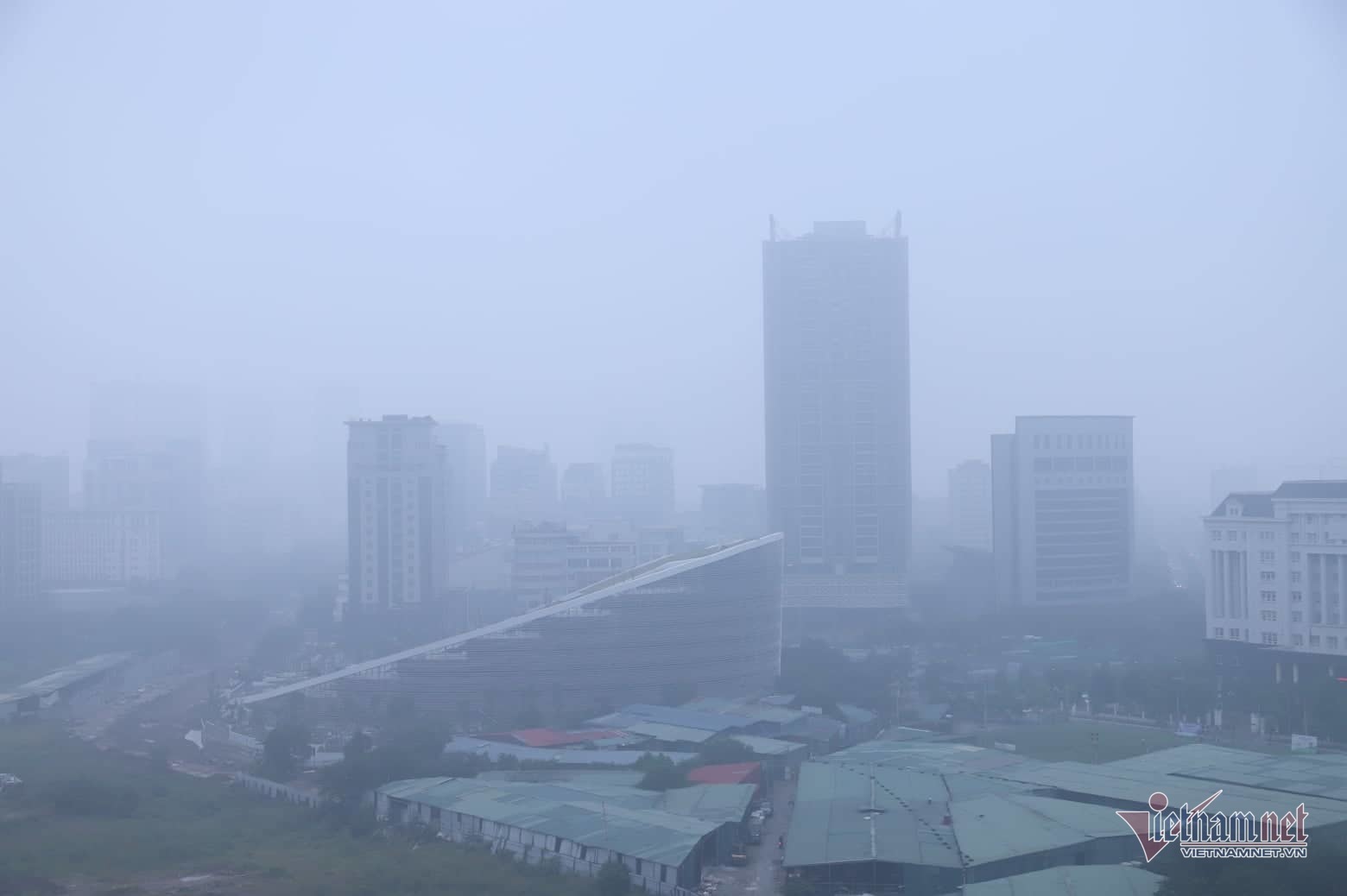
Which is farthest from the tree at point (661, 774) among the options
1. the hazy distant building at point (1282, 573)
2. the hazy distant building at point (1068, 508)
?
the hazy distant building at point (1068, 508)

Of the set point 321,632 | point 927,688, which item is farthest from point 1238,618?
point 321,632

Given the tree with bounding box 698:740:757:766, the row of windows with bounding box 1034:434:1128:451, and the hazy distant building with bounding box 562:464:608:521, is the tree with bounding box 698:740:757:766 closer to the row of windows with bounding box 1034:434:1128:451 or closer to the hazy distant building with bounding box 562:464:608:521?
the row of windows with bounding box 1034:434:1128:451

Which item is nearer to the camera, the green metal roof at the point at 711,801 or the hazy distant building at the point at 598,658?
the green metal roof at the point at 711,801

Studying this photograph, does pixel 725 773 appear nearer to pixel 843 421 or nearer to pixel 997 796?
pixel 997 796

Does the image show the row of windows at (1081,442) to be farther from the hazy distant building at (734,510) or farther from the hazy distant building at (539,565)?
the hazy distant building at (734,510)

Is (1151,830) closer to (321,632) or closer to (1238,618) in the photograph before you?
(1238,618)
